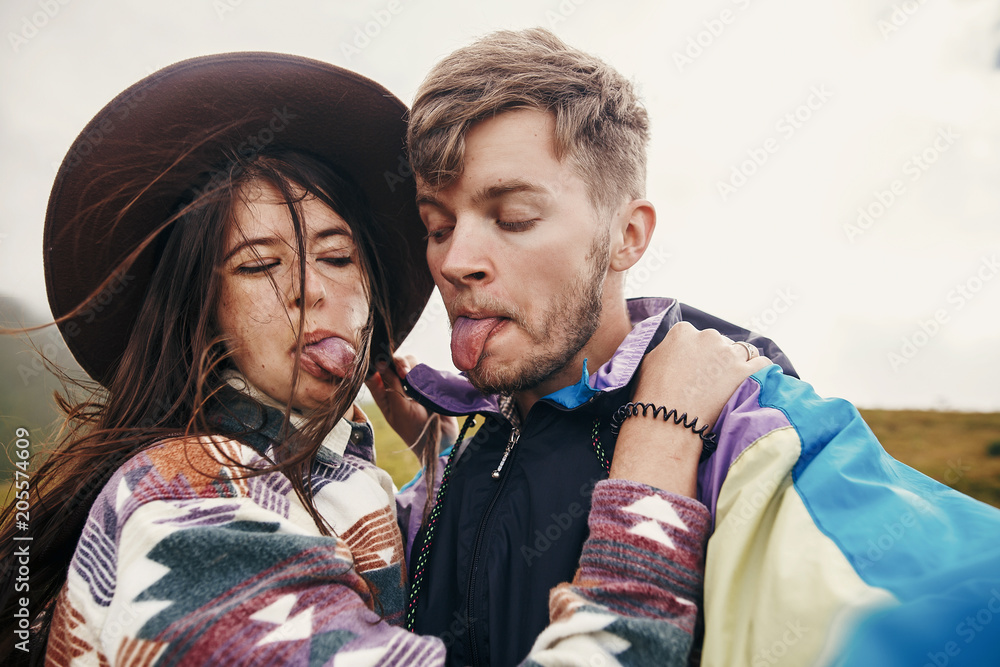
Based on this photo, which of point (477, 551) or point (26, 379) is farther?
point (26, 379)

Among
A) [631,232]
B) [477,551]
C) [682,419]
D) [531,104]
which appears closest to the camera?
[682,419]

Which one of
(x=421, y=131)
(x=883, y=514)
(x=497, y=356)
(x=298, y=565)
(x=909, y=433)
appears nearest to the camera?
(x=883, y=514)

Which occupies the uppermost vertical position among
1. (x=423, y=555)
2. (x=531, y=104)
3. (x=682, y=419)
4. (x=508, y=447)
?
(x=531, y=104)

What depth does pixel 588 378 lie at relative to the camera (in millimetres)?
1777

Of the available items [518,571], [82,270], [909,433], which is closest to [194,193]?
[82,270]

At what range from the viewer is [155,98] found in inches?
75.5

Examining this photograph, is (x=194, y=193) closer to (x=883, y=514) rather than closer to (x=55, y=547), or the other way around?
(x=55, y=547)

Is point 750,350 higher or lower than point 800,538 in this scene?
higher

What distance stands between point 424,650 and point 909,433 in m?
7.62

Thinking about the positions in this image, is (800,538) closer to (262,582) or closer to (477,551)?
(477,551)

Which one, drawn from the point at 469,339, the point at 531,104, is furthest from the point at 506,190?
the point at 469,339

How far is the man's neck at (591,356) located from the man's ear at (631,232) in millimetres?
182

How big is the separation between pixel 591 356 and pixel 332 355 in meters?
0.95

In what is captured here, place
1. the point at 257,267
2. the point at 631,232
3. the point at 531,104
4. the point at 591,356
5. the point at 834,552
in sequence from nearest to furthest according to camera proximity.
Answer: the point at 834,552 < the point at 257,267 < the point at 531,104 < the point at 591,356 < the point at 631,232
